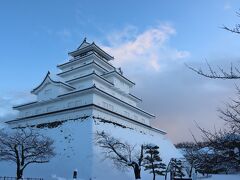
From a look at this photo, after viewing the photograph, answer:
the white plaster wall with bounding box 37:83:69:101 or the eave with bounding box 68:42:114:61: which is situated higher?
the eave with bounding box 68:42:114:61

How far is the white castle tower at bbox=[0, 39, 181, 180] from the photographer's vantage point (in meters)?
26.7

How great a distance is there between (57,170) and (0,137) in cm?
721

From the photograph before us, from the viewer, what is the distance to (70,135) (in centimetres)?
2975

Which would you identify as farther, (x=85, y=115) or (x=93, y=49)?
(x=93, y=49)

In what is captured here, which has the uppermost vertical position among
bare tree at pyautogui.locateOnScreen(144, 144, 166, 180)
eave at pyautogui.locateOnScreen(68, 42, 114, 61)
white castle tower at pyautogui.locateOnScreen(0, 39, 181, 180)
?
eave at pyautogui.locateOnScreen(68, 42, 114, 61)

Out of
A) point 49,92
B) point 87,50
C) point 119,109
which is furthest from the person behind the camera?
point 87,50

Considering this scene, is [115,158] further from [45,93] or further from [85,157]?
[45,93]

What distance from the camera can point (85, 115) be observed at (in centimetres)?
3177

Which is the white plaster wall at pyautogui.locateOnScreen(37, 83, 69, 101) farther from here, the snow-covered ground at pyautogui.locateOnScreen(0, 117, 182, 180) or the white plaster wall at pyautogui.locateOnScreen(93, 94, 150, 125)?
the snow-covered ground at pyautogui.locateOnScreen(0, 117, 182, 180)

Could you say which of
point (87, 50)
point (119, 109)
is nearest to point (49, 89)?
point (87, 50)

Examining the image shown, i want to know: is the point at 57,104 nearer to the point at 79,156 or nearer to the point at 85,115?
the point at 85,115

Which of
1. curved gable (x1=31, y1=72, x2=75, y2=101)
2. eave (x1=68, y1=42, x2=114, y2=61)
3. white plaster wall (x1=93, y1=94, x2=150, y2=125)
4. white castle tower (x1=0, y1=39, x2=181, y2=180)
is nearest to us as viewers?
white castle tower (x1=0, y1=39, x2=181, y2=180)

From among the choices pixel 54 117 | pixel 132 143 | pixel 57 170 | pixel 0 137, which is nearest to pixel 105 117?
pixel 132 143

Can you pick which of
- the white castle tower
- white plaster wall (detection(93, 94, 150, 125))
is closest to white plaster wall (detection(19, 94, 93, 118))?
the white castle tower
